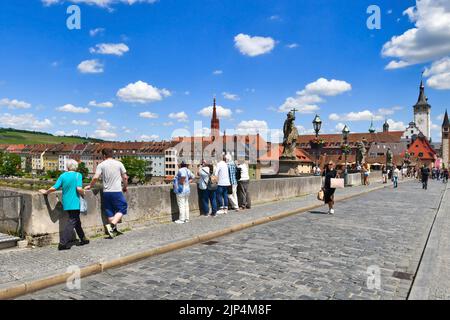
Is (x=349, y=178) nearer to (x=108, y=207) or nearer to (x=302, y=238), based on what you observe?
(x=302, y=238)

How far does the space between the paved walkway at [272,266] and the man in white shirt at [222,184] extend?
67.0 inches

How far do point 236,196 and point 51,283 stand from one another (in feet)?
24.4

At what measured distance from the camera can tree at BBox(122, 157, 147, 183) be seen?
349 ft

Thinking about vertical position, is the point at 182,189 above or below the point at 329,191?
above

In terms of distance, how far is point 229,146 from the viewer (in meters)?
115

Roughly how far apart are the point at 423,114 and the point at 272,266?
131 metres

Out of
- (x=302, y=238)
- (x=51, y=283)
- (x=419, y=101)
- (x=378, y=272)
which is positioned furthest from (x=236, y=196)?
(x=419, y=101)

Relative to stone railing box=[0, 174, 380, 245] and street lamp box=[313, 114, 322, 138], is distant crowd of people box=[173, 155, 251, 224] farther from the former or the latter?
street lamp box=[313, 114, 322, 138]

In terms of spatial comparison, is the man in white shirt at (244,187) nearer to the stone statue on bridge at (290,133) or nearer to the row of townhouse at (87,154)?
the stone statue on bridge at (290,133)

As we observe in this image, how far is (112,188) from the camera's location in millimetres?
7203

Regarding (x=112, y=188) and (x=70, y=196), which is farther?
(x=112, y=188)

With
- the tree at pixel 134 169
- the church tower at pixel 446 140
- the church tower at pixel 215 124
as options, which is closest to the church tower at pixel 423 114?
the church tower at pixel 446 140

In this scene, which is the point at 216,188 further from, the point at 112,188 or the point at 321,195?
the point at 112,188

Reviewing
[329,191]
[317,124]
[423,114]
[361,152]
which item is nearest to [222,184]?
[329,191]
